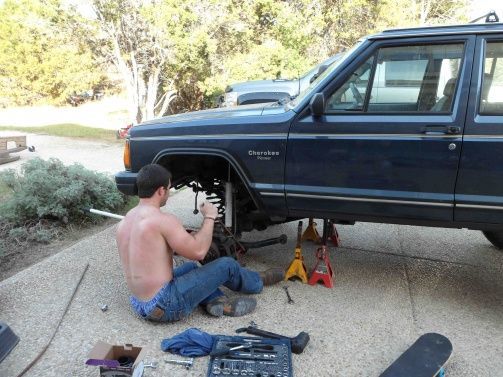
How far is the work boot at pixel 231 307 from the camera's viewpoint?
10.8ft

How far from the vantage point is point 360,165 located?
3215 millimetres

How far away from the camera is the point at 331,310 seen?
342 cm

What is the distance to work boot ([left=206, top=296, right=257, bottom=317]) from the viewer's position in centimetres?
330

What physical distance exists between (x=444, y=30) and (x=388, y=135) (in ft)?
2.83

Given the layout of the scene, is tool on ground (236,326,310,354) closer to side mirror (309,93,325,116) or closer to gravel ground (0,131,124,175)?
side mirror (309,93,325,116)

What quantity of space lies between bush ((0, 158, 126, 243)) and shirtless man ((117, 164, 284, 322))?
2.23 metres

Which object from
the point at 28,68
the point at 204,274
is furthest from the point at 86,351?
the point at 28,68

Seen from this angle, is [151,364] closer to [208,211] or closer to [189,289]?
[189,289]

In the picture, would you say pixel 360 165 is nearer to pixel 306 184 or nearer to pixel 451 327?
pixel 306 184

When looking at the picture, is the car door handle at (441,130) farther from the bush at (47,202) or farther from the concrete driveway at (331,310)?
the bush at (47,202)

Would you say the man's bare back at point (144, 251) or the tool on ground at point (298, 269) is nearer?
the man's bare back at point (144, 251)

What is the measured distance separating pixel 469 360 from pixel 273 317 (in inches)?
53.3

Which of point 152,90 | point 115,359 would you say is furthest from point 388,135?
point 152,90

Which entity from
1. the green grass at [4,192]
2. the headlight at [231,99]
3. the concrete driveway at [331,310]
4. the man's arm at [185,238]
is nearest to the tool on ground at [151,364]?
the concrete driveway at [331,310]
